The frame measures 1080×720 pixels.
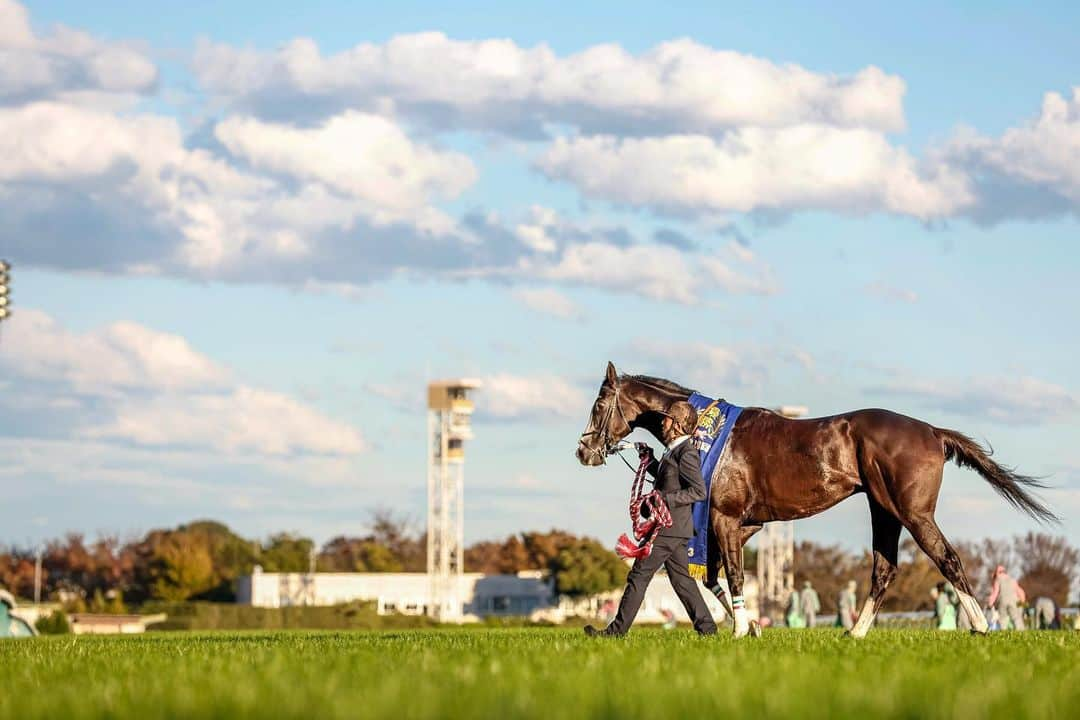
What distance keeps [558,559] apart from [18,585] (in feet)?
147

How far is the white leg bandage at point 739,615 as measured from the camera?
1577cm

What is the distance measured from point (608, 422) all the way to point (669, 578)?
2389 millimetres

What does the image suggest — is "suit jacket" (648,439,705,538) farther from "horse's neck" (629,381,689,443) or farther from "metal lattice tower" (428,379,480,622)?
"metal lattice tower" (428,379,480,622)

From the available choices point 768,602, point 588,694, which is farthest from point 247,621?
point 588,694

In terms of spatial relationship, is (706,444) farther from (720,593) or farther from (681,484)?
(720,593)

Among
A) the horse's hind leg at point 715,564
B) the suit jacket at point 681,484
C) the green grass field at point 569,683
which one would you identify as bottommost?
the green grass field at point 569,683

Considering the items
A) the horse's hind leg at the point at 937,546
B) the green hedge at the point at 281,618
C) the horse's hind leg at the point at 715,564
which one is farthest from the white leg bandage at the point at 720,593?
the green hedge at the point at 281,618

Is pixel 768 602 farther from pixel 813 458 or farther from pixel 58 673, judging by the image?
pixel 58 673

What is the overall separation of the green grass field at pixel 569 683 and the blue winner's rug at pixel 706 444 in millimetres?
2614

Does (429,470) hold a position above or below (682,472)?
above

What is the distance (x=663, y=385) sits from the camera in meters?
17.4

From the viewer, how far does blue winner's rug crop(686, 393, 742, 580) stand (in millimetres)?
16031

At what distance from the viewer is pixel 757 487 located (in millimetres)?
16625

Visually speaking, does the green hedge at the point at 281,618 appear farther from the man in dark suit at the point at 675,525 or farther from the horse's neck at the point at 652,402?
the man in dark suit at the point at 675,525
